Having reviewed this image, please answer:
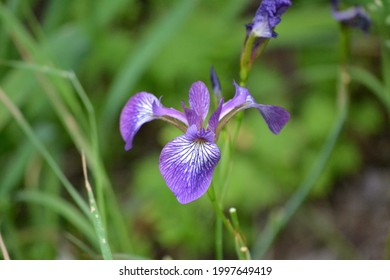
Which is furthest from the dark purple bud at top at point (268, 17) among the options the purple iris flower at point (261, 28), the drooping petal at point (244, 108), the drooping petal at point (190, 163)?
the drooping petal at point (190, 163)

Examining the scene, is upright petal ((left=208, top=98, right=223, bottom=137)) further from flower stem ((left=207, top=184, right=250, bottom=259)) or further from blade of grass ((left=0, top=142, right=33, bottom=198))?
blade of grass ((left=0, top=142, right=33, bottom=198))

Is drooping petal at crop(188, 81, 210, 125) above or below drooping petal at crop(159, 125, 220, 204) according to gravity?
above

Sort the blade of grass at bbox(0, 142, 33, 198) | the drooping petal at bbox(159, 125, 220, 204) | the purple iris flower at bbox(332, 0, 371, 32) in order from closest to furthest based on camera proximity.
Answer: the drooping petal at bbox(159, 125, 220, 204) → the purple iris flower at bbox(332, 0, 371, 32) → the blade of grass at bbox(0, 142, 33, 198)

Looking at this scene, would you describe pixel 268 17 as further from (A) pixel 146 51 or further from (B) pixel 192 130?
(A) pixel 146 51

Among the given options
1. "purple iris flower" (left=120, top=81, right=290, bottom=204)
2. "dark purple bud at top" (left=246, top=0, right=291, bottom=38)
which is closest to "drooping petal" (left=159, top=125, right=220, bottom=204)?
"purple iris flower" (left=120, top=81, right=290, bottom=204)

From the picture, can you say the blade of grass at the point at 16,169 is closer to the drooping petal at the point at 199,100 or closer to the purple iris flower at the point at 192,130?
the purple iris flower at the point at 192,130

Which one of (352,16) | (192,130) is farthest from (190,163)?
(352,16)
